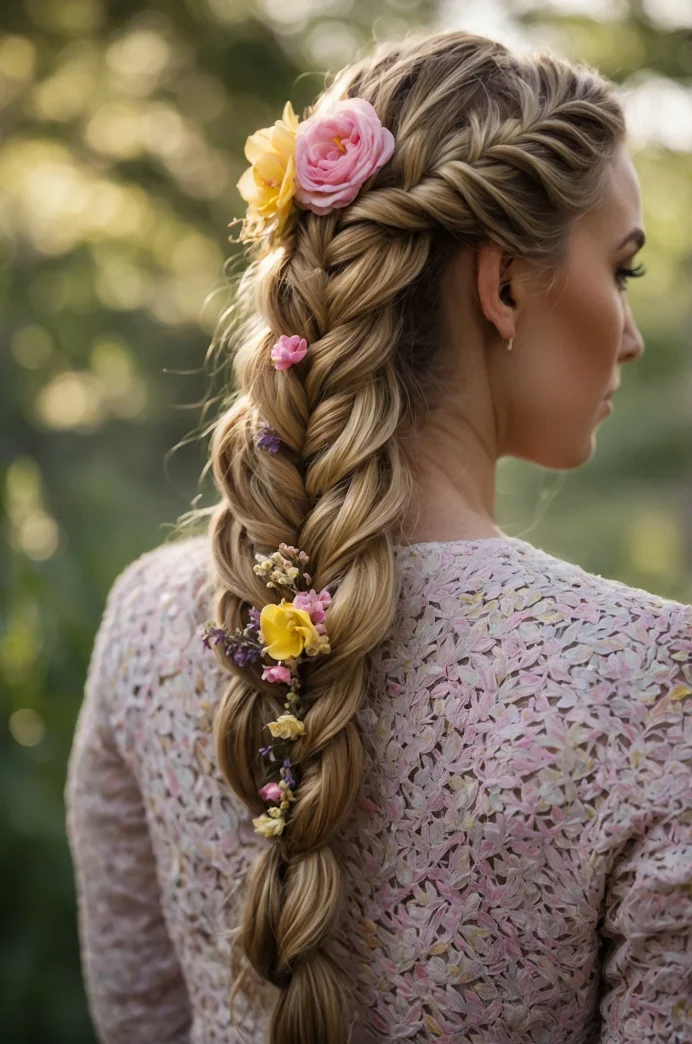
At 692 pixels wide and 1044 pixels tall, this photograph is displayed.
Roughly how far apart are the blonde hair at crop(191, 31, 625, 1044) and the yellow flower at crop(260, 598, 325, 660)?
30mm

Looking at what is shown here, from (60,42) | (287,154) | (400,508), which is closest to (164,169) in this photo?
(60,42)

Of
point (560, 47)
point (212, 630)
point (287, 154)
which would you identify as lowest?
point (212, 630)

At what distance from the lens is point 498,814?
96cm

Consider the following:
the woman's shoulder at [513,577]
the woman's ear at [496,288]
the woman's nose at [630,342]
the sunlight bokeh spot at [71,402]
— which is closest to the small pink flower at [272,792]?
the woman's shoulder at [513,577]

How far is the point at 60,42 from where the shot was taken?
392cm

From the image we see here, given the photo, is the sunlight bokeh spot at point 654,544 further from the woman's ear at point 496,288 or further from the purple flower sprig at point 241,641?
the purple flower sprig at point 241,641

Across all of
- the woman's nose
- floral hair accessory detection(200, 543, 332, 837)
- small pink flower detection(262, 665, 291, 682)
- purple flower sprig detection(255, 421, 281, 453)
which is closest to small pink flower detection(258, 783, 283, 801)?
floral hair accessory detection(200, 543, 332, 837)

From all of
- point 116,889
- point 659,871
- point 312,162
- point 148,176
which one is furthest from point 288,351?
point 148,176

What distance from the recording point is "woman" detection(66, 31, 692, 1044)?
37.4 inches

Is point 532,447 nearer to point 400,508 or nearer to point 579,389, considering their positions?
point 579,389

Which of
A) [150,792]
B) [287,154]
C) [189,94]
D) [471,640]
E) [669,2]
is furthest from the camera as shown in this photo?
[189,94]

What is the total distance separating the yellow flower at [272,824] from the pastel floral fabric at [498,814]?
0.09m

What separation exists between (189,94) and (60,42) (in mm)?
541

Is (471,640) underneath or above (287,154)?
underneath
